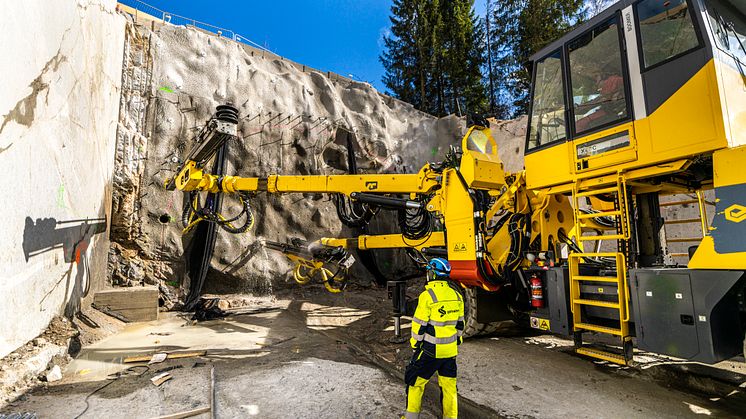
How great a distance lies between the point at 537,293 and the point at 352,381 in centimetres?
263

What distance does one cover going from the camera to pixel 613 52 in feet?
14.1

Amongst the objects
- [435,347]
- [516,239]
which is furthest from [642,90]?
[435,347]

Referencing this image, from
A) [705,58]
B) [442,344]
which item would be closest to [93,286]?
[442,344]

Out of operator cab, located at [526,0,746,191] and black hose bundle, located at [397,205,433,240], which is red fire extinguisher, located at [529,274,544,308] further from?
black hose bundle, located at [397,205,433,240]

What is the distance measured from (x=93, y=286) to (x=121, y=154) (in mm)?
3784

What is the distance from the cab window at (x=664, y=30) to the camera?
3.66 metres

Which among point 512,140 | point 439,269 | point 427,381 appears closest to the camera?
point 427,381

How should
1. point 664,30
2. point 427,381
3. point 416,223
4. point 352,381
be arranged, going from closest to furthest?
point 427,381
point 664,30
point 352,381
point 416,223

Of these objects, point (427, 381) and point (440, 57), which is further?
point (440, 57)

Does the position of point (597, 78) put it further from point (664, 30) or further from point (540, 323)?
point (540, 323)

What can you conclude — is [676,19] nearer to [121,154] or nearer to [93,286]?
[93,286]

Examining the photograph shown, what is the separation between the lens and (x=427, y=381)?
3.19 m

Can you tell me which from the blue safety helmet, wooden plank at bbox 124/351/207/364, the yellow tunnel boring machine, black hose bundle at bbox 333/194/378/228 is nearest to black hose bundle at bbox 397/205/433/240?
the yellow tunnel boring machine

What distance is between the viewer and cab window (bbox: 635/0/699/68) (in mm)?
3662
